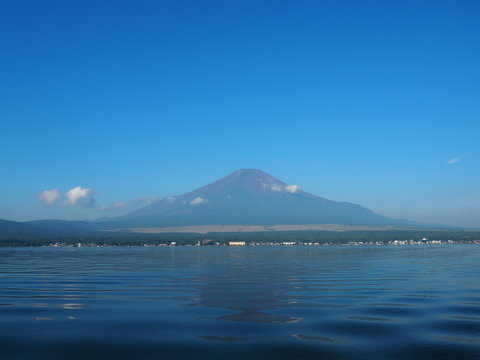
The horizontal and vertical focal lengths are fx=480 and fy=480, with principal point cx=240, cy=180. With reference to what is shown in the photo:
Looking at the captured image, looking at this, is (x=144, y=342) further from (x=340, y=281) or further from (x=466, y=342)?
(x=340, y=281)

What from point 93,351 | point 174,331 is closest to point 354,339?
point 174,331

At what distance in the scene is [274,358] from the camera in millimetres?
13750

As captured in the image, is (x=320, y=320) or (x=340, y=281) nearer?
(x=320, y=320)

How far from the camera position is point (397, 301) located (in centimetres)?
2364

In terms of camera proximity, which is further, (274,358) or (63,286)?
(63,286)

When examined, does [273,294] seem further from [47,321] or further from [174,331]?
[47,321]

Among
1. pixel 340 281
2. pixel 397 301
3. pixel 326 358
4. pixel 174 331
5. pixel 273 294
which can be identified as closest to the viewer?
pixel 326 358

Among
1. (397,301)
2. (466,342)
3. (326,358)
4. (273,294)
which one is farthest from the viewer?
(273,294)

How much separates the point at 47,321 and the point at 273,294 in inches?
479

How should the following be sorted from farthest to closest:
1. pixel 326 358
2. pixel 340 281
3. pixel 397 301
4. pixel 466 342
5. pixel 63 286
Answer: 1. pixel 340 281
2. pixel 63 286
3. pixel 397 301
4. pixel 466 342
5. pixel 326 358

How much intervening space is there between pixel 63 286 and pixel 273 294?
1382cm

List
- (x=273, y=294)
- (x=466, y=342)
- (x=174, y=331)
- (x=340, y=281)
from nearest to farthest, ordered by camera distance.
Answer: (x=466, y=342), (x=174, y=331), (x=273, y=294), (x=340, y=281)

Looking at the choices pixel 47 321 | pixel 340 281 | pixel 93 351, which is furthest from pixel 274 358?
pixel 340 281

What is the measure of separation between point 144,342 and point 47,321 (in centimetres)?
548
